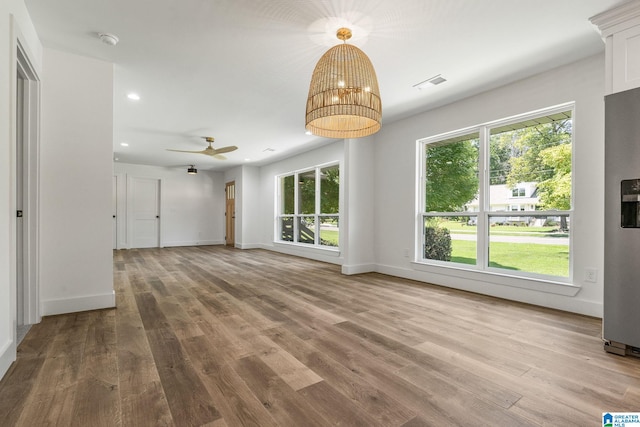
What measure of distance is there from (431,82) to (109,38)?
10.7 ft

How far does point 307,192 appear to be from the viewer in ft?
23.7

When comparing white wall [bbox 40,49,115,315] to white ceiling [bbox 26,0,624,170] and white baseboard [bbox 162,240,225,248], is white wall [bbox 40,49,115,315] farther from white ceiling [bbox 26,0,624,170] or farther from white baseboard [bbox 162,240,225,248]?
white baseboard [bbox 162,240,225,248]

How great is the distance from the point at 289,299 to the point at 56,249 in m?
2.33

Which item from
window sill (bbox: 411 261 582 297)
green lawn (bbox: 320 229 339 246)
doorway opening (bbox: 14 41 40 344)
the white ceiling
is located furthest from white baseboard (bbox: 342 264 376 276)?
doorway opening (bbox: 14 41 40 344)

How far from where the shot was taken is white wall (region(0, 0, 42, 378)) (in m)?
1.74

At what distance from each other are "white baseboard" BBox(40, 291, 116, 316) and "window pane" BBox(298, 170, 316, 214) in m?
4.59

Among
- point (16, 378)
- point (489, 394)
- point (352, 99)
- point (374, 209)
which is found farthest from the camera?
point (374, 209)

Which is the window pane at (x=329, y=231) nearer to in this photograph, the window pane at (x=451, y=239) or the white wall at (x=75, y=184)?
the window pane at (x=451, y=239)

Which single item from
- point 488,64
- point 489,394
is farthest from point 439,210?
point 489,394

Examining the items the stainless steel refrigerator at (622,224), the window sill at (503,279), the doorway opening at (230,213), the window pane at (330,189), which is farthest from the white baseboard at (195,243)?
the stainless steel refrigerator at (622,224)

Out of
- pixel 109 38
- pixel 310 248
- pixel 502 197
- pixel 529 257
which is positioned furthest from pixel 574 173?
pixel 310 248

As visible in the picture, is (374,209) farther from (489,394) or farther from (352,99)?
(489,394)

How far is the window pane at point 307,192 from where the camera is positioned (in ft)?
23.1

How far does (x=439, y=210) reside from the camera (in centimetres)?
437
